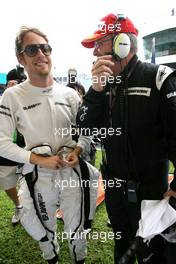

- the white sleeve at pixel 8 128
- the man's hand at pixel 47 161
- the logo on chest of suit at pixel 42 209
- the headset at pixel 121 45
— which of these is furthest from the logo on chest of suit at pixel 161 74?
the logo on chest of suit at pixel 42 209

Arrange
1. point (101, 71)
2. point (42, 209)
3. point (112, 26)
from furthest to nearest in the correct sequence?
1. point (42, 209)
2. point (112, 26)
3. point (101, 71)

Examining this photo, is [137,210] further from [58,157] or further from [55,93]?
[55,93]

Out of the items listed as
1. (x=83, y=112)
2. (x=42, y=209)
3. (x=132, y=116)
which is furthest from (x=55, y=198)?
(x=132, y=116)

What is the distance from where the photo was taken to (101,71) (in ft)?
3.90

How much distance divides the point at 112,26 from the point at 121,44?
0.17m

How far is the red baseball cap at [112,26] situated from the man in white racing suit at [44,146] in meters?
0.36

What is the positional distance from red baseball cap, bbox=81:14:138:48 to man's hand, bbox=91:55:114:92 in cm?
16

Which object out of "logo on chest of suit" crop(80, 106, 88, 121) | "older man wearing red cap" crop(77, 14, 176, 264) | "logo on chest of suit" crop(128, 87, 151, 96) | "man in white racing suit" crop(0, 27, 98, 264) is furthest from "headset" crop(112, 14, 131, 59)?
"man in white racing suit" crop(0, 27, 98, 264)

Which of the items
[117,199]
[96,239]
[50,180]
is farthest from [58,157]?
[96,239]

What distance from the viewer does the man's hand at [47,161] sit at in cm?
152

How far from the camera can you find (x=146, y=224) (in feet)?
3.98

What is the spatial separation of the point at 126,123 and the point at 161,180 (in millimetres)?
383

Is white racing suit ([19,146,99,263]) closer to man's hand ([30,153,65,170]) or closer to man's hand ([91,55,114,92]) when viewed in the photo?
man's hand ([30,153,65,170])

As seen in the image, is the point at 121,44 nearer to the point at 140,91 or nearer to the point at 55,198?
the point at 140,91
